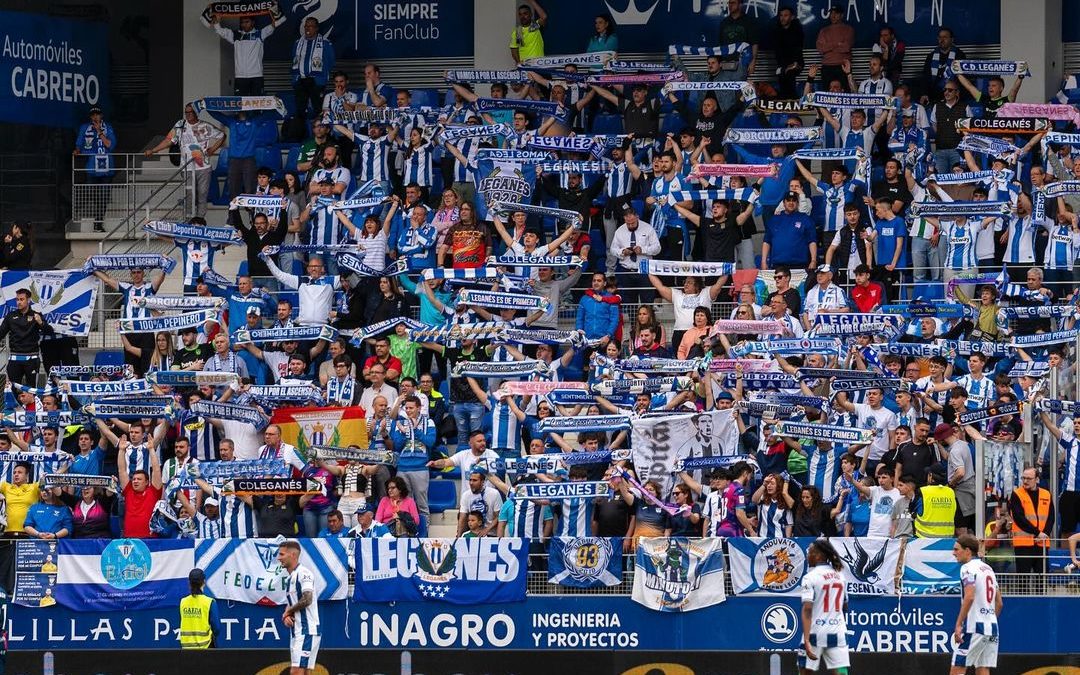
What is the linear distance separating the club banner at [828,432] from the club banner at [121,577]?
7056 millimetres

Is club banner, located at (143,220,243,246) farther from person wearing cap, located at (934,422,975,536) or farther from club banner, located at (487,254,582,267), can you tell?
person wearing cap, located at (934,422,975,536)

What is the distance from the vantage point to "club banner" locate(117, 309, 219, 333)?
85.0 feet

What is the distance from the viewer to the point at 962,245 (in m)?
26.7

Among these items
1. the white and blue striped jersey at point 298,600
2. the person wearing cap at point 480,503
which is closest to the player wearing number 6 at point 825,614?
the white and blue striped jersey at point 298,600

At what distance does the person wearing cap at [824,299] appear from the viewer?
25.6 metres

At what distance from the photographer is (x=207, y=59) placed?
33.5 meters

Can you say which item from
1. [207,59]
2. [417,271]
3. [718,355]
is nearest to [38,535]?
[417,271]

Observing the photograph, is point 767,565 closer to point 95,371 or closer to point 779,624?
point 779,624

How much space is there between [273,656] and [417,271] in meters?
7.50

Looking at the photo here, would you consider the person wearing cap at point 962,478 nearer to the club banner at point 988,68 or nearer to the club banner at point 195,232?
the club banner at point 988,68

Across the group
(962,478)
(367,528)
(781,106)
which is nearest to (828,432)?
(962,478)

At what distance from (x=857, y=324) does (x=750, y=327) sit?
54.7 inches

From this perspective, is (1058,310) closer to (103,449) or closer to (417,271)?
(417,271)

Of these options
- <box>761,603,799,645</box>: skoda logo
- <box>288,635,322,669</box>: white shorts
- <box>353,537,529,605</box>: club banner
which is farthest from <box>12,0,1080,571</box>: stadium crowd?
<box>288,635,322,669</box>: white shorts
